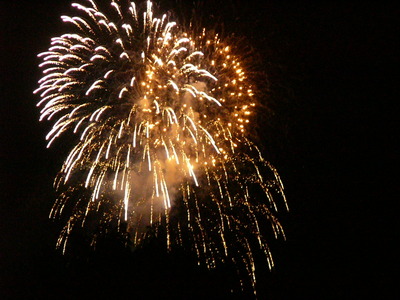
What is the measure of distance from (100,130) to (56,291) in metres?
→ 5.32

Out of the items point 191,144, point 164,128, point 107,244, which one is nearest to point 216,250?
point 107,244

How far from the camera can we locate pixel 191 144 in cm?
876

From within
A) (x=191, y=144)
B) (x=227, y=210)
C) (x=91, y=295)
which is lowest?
(x=91, y=295)

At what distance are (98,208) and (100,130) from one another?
283cm

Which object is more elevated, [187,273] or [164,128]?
[164,128]

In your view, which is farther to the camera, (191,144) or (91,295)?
(91,295)

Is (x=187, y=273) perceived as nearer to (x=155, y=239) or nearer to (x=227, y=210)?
(x=155, y=239)

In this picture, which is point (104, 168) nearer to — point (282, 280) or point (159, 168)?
point (159, 168)

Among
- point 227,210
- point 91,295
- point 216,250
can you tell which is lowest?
point 91,295

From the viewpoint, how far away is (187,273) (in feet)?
36.0

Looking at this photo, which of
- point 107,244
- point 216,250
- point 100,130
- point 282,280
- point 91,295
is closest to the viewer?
point 100,130

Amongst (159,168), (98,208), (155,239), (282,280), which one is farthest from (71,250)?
(282,280)

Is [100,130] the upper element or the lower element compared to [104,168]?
upper

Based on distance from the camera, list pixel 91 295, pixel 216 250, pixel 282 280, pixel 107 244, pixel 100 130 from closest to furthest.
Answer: pixel 100 130, pixel 91 295, pixel 107 244, pixel 216 250, pixel 282 280
